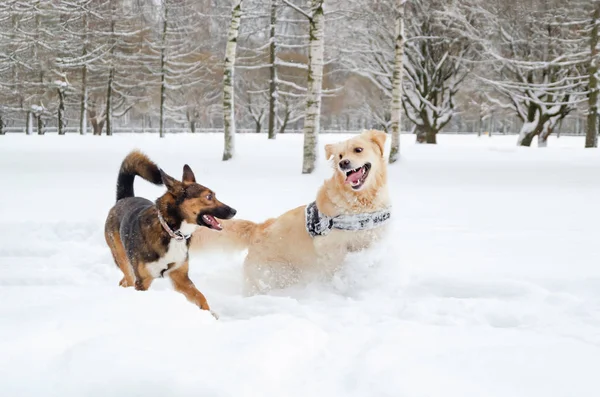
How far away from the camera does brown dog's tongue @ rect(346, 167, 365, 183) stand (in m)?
4.44

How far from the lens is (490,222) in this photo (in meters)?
7.27

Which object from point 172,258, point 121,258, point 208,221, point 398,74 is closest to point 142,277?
point 172,258

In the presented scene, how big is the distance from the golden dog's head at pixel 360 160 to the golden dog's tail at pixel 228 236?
96 cm

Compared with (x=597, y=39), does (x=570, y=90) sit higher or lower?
lower

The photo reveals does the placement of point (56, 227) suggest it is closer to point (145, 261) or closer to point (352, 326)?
point (145, 261)

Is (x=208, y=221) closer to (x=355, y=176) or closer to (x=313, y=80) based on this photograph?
(x=355, y=176)

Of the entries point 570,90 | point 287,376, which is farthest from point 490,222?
point 570,90

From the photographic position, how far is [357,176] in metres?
4.45

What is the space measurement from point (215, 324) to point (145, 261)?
118 cm

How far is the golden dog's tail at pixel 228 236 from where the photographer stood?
470 cm

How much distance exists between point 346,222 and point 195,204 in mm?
1358

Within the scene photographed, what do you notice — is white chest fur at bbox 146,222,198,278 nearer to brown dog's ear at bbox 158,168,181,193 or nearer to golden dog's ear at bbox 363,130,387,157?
brown dog's ear at bbox 158,168,181,193

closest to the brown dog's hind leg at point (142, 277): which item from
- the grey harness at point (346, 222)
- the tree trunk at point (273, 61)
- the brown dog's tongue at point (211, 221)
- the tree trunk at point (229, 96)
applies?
the brown dog's tongue at point (211, 221)

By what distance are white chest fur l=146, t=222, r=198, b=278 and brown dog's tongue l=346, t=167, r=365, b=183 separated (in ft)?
4.91
